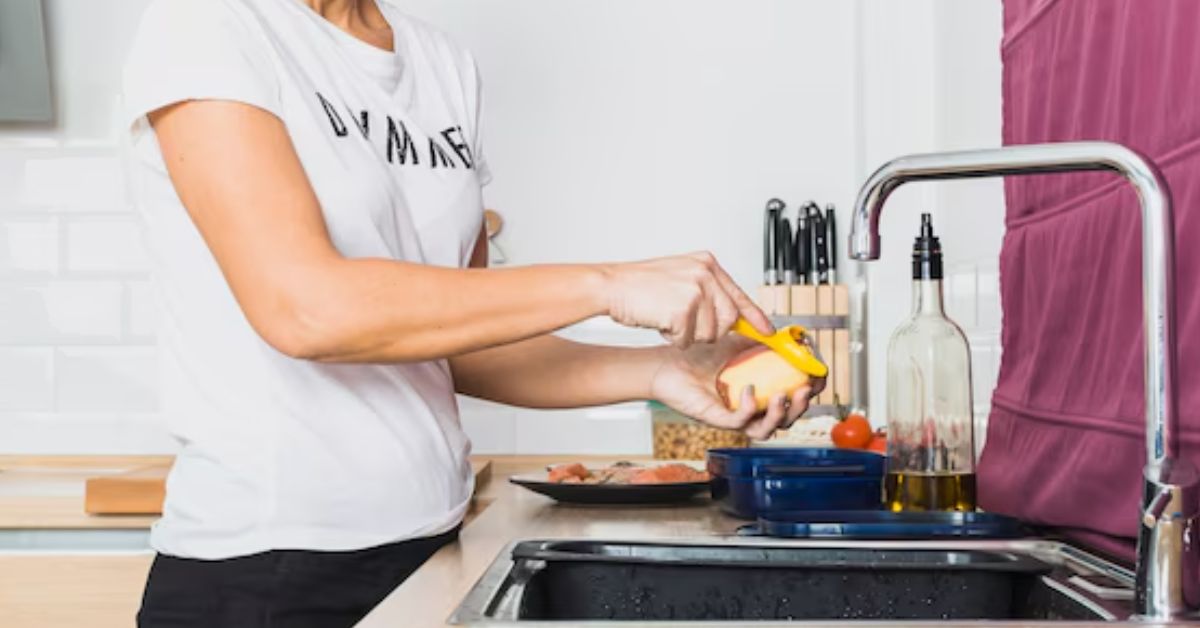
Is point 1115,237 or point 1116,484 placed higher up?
point 1115,237

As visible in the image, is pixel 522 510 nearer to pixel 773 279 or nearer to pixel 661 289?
pixel 661 289

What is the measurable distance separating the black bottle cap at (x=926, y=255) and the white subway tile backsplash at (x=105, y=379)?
6.19ft

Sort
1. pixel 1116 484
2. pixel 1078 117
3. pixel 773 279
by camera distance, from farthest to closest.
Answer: pixel 773 279
pixel 1078 117
pixel 1116 484

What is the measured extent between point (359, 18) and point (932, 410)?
666 mm

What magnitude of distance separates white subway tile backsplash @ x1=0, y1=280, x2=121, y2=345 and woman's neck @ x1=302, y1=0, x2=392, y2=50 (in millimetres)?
1674

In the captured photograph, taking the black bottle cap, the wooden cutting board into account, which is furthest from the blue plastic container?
the wooden cutting board

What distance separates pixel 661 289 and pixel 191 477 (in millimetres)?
441

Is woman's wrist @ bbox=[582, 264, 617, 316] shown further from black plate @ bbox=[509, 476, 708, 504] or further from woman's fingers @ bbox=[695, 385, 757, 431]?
black plate @ bbox=[509, 476, 708, 504]

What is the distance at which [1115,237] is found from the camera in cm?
121

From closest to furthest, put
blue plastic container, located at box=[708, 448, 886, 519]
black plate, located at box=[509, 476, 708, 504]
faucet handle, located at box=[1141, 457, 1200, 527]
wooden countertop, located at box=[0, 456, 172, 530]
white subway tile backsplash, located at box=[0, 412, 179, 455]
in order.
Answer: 1. faucet handle, located at box=[1141, 457, 1200, 527]
2. blue plastic container, located at box=[708, 448, 886, 519]
3. black plate, located at box=[509, 476, 708, 504]
4. wooden countertop, located at box=[0, 456, 172, 530]
5. white subway tile backsplash, located at box=[0, 412, 179, 455]

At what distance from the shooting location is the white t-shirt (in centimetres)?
118

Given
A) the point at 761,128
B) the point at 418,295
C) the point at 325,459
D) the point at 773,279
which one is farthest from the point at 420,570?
the point at 761,128

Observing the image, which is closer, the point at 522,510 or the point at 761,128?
the point at 522,510

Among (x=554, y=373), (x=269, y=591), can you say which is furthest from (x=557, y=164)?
(x=269, y=591)
